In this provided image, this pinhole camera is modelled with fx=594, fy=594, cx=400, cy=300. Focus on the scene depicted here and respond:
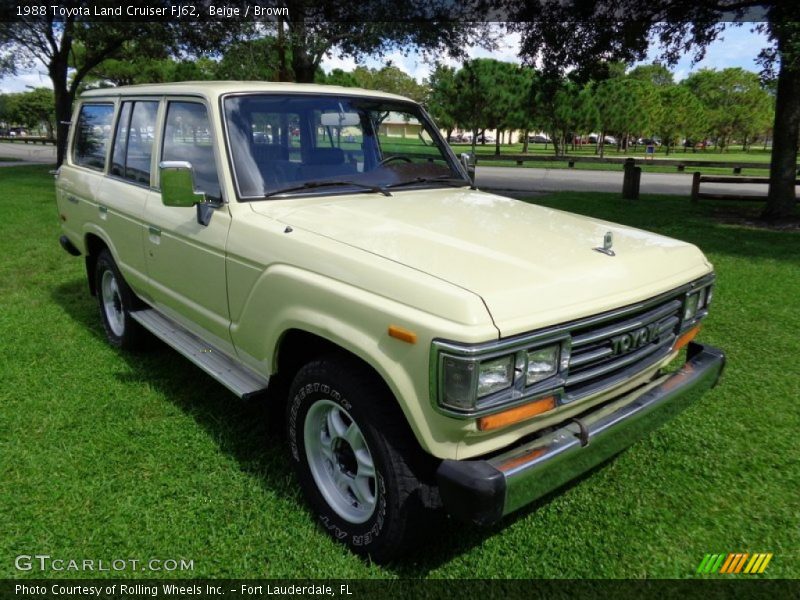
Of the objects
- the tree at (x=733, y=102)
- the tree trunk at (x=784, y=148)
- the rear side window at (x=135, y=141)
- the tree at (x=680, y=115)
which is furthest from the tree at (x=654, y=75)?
the rear side window at (x=135, y=141)

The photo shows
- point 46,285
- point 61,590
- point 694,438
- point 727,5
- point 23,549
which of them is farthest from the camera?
point 727,5

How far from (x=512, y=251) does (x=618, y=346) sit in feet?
1.92

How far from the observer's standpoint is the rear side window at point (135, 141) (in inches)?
156

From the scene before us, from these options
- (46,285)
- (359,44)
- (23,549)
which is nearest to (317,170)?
(23,549)

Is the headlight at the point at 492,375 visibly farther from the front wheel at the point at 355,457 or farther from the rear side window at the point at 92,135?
the rear side window at the point at 92,135

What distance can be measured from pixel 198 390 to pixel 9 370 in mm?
1542

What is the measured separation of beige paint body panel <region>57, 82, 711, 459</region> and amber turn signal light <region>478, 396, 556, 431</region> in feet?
0.19

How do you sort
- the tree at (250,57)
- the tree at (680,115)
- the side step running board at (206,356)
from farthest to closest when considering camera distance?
1. the tree at (680,115)
2. the tree at (250,57)
3. the side step running board at (206,356)

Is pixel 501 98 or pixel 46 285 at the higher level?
pixel 501 98

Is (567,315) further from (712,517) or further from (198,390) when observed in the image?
(198,390)

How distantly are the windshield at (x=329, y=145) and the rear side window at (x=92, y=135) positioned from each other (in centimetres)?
184

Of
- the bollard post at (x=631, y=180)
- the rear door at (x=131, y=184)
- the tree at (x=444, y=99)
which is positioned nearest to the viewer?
the rear door at (x=131, y=184)

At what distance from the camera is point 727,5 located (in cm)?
1087

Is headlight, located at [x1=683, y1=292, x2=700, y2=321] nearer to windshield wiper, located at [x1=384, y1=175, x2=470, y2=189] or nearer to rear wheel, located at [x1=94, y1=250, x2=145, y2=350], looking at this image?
windshield wiper, located at [x1=384, y1=175, x2=470, y2=189]
